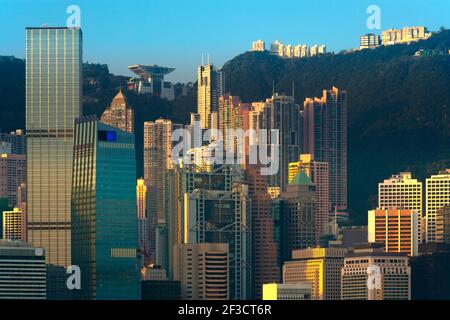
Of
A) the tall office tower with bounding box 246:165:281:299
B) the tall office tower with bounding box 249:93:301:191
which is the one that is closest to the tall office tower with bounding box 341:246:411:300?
the tall office tower with bounding box 246:165:281:299

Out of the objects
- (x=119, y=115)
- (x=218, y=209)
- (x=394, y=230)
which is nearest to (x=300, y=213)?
(x=218, y=209)

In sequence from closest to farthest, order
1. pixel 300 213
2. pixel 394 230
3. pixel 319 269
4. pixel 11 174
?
pixel 319 269
pixel 394 230
pixel 300 213
pixel 11 174

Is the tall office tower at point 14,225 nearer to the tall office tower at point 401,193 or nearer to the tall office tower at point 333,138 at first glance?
the tall office tower at point 333,138

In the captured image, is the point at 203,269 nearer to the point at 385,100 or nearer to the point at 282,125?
the point at 385,100

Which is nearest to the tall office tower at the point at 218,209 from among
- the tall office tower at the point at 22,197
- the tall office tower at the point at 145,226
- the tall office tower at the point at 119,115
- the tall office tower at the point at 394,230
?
the tall office tower at the point at 145,226

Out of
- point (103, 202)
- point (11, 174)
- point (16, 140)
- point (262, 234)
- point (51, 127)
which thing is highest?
point (51, 127)

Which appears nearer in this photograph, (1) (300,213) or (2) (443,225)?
(2) (443,225)
